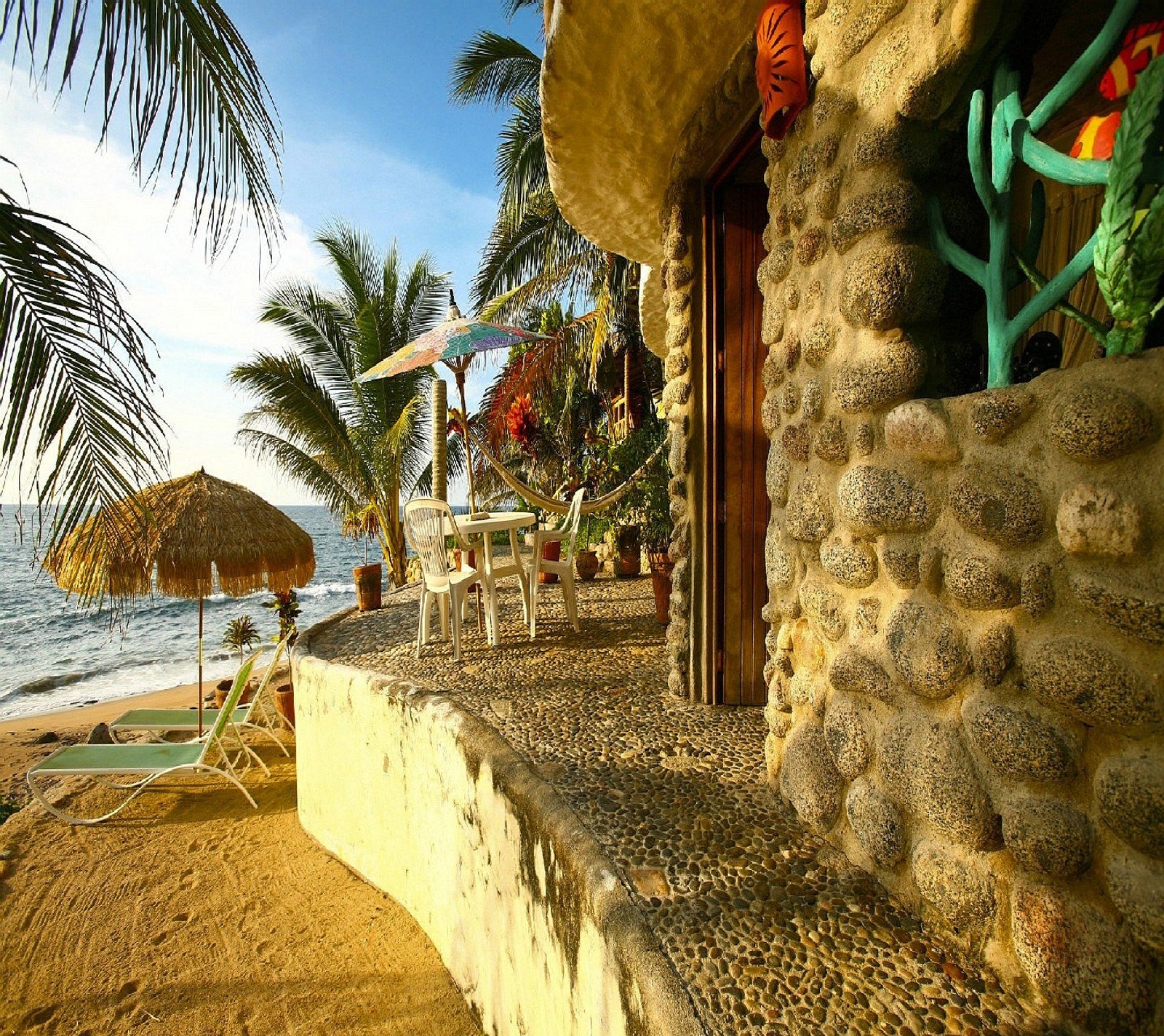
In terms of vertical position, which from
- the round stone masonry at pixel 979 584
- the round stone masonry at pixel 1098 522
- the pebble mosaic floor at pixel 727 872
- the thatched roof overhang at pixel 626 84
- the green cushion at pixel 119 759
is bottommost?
the green cushion at pixel 119 759

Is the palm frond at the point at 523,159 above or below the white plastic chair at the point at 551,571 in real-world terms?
above

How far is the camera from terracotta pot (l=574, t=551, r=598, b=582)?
22.6 feet

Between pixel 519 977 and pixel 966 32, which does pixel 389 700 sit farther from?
pixel 966 32

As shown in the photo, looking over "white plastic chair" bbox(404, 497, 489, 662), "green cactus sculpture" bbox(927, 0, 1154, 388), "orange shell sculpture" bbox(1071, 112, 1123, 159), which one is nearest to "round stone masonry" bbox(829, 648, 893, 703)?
"green cactus sculpture" bbox(927, 0, 1154, 388)

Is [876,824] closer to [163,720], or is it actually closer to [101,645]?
[163,720]

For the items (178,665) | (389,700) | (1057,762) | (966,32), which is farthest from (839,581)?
(178,665)

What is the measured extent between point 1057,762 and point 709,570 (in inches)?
71.3

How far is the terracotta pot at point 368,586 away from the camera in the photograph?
6.20 meters

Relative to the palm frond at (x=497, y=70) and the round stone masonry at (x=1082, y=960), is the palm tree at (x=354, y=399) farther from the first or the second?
the round stone masonry at (x=1082, y=960)

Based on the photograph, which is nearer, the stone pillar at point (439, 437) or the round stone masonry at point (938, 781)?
the round stone masonry at point (938, 781)

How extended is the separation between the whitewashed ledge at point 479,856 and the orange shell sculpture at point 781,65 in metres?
2.11

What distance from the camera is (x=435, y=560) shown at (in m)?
4.14

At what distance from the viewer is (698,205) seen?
284 cm

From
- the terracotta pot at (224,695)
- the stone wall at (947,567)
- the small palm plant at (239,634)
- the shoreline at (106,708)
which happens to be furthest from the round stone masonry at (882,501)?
the shoreline at (106,708)
